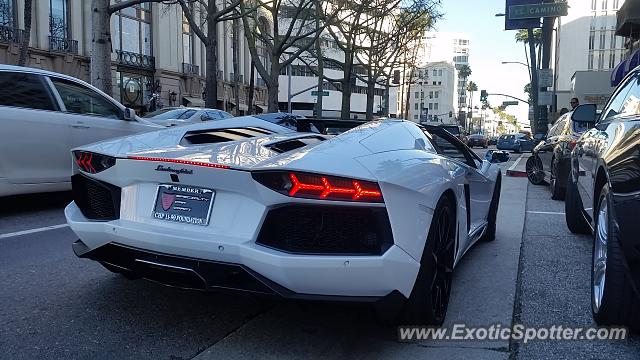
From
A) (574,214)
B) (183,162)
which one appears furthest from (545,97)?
(183,162)

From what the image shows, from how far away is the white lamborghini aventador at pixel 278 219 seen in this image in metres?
2.71

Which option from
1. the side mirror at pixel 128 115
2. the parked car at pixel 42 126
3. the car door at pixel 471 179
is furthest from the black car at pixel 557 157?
the parked car at pixel 42 126

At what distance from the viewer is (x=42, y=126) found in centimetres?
668

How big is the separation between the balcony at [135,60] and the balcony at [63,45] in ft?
10.4

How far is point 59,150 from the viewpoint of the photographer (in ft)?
22.6

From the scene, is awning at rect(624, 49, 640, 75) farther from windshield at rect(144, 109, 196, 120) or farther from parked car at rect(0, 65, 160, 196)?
parked car at rect(0, 65, 160, 196)

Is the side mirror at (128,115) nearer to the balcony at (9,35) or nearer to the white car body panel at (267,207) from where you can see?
the white car body panel at (267,207)

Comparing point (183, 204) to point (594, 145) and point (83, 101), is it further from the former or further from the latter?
point (83, 101)

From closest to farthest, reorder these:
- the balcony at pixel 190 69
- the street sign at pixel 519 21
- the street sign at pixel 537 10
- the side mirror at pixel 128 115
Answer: the side mirror at pixel 128 115, the street sign at pixel 537 10, the street sign at pixel 519 21, the balcony at pixel 190 69

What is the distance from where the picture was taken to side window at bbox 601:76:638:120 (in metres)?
4.08

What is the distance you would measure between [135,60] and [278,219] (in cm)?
3472

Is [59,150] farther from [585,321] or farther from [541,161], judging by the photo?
[541,161]

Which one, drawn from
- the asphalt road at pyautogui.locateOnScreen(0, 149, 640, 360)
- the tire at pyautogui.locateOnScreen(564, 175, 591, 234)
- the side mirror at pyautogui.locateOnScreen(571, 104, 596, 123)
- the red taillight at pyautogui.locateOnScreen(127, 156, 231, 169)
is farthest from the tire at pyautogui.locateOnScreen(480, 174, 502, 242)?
the red taillight at pyautogui.locateOnScreen(127, 156, 231, 169)

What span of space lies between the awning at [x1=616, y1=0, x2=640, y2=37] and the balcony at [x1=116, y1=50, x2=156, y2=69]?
26280 mm
